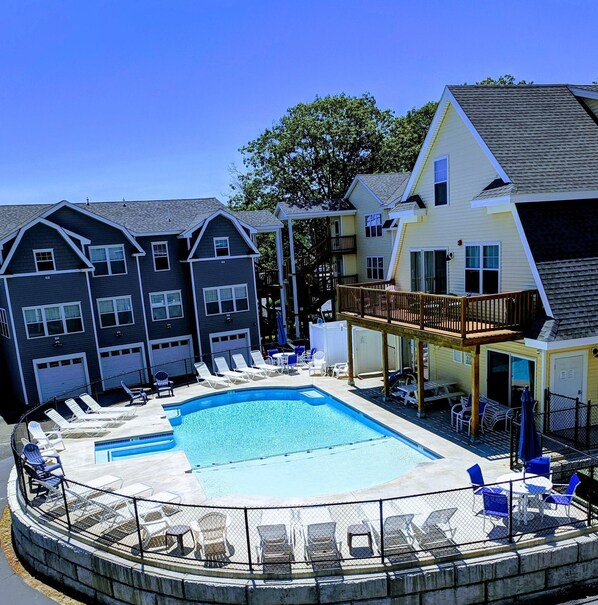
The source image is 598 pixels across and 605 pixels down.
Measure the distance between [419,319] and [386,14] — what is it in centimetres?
1382

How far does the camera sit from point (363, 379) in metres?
21.7

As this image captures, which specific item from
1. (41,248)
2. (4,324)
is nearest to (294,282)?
(41,248)

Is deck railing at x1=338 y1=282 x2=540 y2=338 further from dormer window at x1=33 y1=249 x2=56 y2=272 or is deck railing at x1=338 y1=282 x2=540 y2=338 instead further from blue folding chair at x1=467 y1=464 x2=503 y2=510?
dormer window at x1=33 y1=249 x2=56 y2=272

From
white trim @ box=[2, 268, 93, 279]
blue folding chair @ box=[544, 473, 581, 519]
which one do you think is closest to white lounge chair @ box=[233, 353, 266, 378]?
white trim @ box=[2, 268, 93, 279]

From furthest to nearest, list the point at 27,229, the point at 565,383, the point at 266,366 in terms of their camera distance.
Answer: the point at 266,366
the point at 27,229
the point at 565,383

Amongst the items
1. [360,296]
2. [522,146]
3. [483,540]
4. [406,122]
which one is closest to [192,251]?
[360,296]

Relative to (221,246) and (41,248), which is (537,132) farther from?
(41,248)

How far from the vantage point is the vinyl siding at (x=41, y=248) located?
22.2 meters

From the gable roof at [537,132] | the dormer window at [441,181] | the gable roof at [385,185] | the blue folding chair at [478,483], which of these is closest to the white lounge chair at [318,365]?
the dormer window at [441,181]

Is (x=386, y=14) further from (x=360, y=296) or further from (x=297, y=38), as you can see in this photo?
(x=360, y=296)

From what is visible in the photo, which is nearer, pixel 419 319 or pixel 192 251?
pixel 419 319

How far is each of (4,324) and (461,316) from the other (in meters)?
21.4

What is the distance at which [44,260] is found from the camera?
22.8 meters

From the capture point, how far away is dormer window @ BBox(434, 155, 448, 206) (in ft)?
56.3
